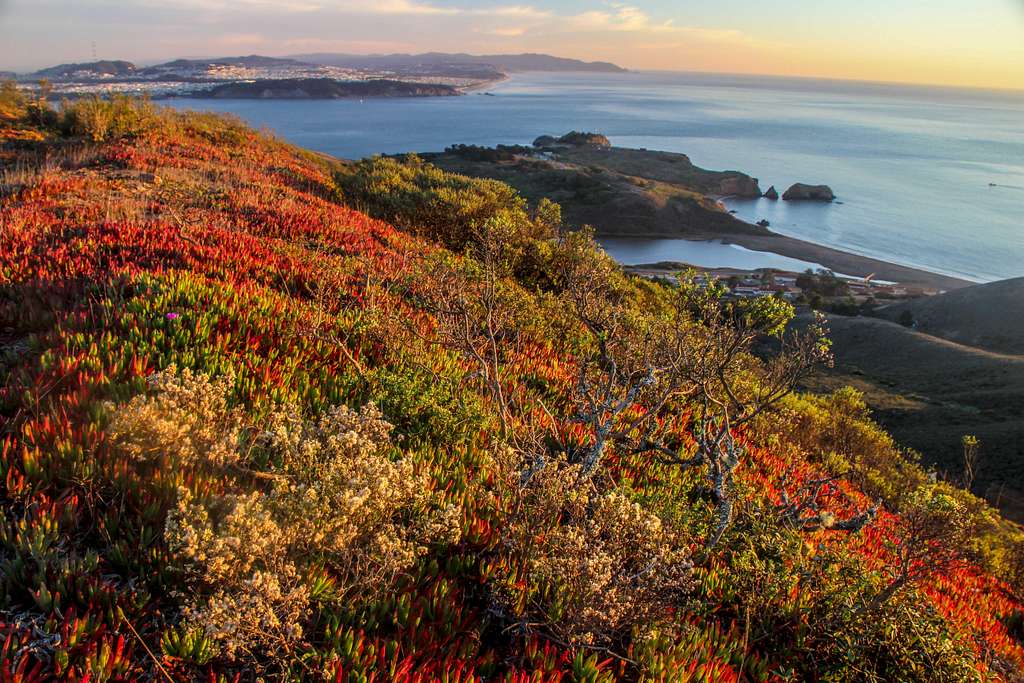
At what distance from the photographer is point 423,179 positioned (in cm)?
1880

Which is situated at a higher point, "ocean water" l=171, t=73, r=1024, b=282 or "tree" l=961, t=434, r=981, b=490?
"ocean water" l=171, t=73, r=1024, b=282

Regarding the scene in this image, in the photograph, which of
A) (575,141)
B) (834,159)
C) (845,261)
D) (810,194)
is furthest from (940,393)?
(834,159)

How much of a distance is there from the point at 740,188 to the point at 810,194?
1083 centimetres

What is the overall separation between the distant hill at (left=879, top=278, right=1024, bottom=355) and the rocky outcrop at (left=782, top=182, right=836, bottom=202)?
50.0 m

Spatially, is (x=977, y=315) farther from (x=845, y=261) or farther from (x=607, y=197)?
(x=607, y=197)

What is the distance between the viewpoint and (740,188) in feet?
300

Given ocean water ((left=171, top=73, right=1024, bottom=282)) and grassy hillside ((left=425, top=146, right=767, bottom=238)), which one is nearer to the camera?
ocean water ((left=171, top=73, right=1024, bottom=282))

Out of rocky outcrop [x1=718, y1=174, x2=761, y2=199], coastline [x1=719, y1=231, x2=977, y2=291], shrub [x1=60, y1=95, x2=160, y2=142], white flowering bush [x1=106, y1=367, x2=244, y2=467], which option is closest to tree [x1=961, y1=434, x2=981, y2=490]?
white flowering bush [x1=106, y1=367, x2=244, y2=467]

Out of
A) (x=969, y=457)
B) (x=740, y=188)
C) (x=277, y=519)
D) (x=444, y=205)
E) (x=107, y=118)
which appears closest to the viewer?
(x=277, y=519)

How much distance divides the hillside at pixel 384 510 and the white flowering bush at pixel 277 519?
0.02m

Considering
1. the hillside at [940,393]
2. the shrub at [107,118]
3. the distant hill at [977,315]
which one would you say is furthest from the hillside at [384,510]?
the distant hill at [977,315]

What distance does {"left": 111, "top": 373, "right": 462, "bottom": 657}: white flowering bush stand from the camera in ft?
7.59

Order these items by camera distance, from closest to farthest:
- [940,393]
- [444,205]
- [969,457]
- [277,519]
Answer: [277,519] → [969,457] → [444,205] → [940,393]

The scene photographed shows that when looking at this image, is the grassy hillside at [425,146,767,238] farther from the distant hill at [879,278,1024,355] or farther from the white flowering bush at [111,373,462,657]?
the white flowering bush at [111,373,462,657]
